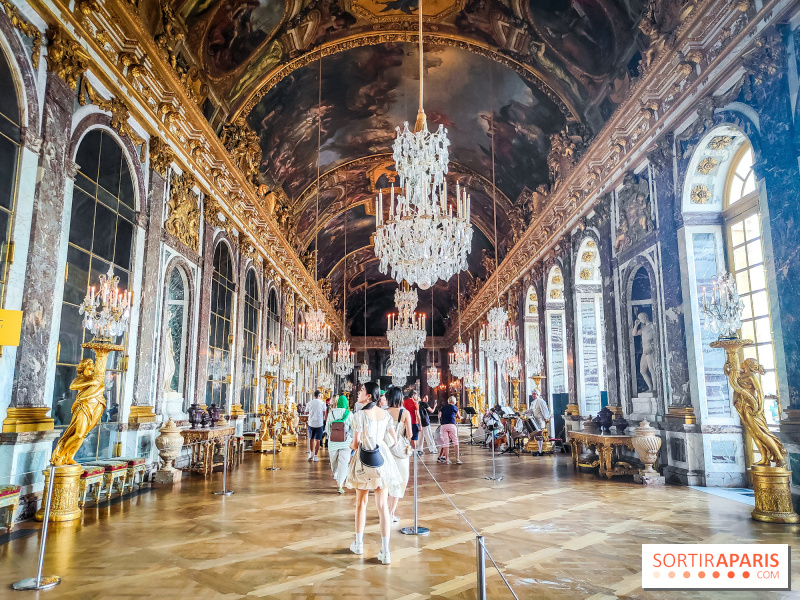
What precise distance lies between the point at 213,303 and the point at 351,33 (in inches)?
279

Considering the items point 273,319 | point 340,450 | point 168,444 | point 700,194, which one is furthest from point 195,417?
point 700,194

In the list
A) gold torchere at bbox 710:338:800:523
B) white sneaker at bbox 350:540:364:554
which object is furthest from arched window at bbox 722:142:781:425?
white sneaker at bbox 350:540:364:554

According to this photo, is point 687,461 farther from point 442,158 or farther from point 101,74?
point 101,74

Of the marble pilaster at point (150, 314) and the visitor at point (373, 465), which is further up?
the marble pilaster at point (150, 314)

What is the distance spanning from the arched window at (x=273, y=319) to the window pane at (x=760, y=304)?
13476 millimetres

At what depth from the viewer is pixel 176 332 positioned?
10156 millimetres

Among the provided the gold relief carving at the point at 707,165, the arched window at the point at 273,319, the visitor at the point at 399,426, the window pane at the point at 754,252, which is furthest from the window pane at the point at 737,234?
the arched window at the point at 273,319

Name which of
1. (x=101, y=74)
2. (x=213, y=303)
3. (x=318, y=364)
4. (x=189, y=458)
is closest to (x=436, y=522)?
(x=189, y=458)

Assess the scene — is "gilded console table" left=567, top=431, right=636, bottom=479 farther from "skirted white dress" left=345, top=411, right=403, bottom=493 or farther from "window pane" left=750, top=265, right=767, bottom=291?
"skirted white dress" left=345, top=411, right=403, bottom=493

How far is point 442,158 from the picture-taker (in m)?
6.70

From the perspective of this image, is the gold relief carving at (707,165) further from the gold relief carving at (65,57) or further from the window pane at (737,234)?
the gold relief carving at (65,57)

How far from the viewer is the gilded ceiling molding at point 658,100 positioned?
6715mm

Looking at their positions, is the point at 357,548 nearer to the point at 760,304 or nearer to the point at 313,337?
the point at 760,304

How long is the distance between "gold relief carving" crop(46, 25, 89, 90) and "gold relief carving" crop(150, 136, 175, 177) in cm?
210
